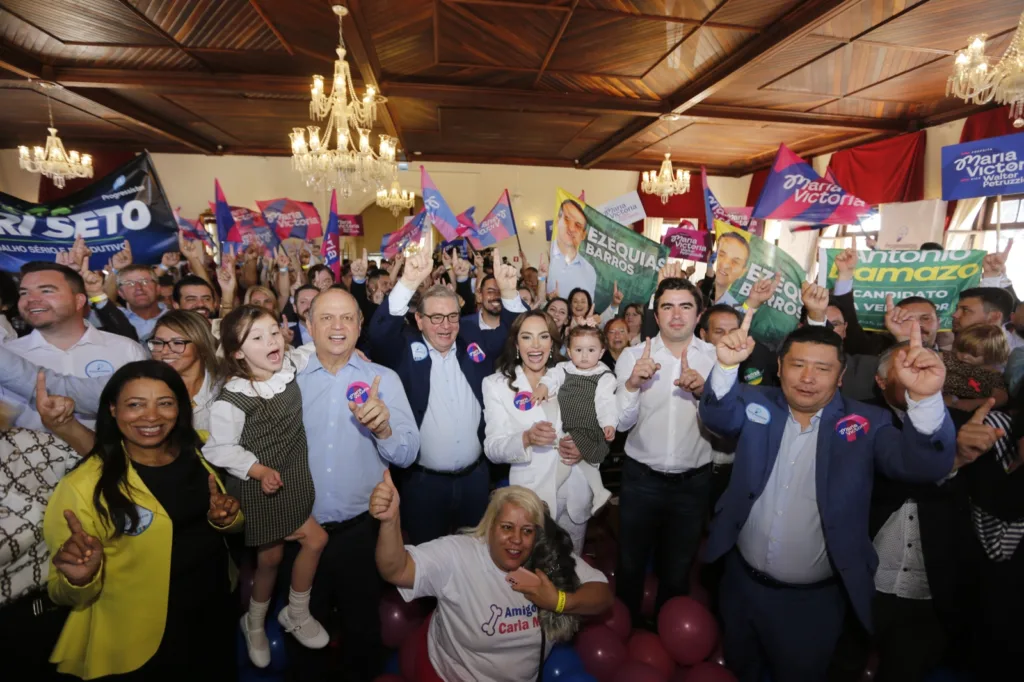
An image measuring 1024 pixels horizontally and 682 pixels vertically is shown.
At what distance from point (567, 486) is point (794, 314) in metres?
2.33

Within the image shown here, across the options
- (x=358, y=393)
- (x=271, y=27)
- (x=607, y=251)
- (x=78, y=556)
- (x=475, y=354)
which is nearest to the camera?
(x=78, y=556)

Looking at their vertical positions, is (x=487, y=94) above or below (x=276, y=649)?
above

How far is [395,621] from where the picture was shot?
276 cm

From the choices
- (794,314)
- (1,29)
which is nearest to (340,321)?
(794,314)

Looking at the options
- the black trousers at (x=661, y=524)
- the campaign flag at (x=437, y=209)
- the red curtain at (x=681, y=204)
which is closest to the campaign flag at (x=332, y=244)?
the campaign flag at (x=437, y=209)

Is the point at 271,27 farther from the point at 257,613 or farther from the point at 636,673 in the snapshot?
the point at 636,673

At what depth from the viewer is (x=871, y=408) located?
198cm

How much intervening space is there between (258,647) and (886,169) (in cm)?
1166

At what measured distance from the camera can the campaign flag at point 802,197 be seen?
15.1ft

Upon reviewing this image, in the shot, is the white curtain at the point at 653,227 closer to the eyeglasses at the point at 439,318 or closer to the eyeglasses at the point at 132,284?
the eyeglasses at the point at 439,318

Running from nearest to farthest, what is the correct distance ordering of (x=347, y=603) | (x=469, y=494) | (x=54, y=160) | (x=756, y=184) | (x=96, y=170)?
(x=347, y=603)
(x=469, y=494)
(x=54, y=160)
(x=96, y=170)
(x=756, y=184)

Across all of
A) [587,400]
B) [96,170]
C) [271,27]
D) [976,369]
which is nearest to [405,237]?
[271,27]

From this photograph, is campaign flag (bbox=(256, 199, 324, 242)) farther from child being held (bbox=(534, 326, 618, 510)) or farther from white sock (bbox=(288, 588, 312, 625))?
white sock (bbox=(288, 588, 312, 625))

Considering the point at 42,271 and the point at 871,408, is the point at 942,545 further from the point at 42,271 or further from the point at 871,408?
the point at 42,271
